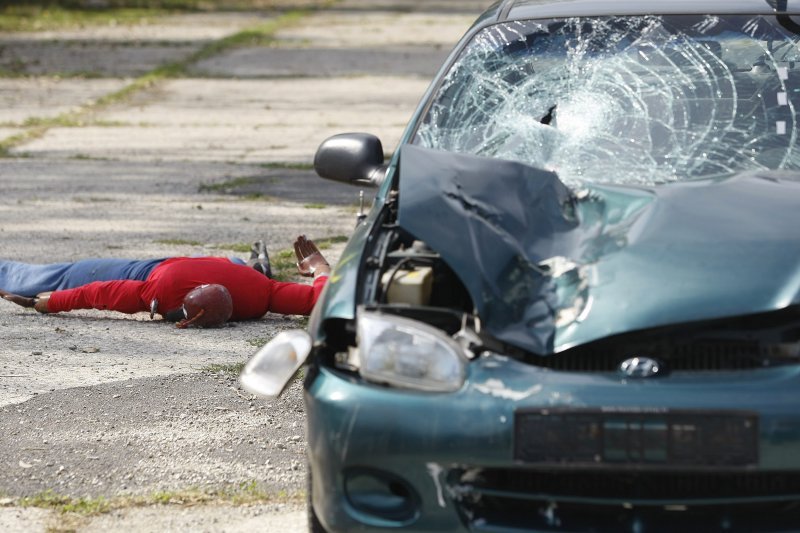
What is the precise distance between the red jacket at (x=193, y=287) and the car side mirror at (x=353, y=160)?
3.52ft

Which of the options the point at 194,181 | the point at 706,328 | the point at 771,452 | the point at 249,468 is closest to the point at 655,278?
the point at 706,328

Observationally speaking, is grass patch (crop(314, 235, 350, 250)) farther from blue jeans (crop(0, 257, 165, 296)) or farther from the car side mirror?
the car side mirror

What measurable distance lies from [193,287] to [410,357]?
277 cm

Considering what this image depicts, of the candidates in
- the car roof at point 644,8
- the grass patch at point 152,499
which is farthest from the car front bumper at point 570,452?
the car roof at point 644,8

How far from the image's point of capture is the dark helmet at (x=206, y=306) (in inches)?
225

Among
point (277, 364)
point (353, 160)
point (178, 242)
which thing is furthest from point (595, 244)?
point (178, 242)

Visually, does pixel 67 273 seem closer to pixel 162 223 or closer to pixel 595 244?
pixel 162 223

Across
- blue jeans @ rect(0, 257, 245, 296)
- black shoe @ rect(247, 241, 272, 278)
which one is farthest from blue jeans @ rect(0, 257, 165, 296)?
black shoe @ rect(247, 241, 272, 278)

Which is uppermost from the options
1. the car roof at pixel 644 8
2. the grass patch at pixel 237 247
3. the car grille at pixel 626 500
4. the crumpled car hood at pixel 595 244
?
the car roof at pixel 644 8

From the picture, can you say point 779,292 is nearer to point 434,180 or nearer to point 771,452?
point 771,452

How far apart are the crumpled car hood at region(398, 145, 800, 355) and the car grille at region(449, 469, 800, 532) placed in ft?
1.10

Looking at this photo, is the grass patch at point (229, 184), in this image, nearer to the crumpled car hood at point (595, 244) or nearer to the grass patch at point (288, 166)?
the grass patch at point (288, 166)

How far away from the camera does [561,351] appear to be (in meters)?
3.24

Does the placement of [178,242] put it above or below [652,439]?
below
